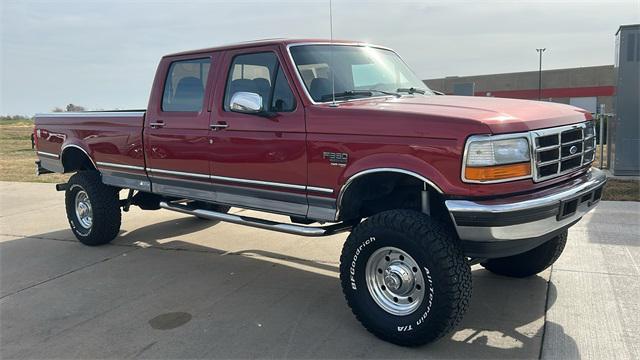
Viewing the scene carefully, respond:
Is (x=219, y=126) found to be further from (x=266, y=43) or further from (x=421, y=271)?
(x=421, y=271)

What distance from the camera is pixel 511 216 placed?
3281mm

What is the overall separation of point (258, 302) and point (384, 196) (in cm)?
142

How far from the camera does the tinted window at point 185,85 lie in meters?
5.18

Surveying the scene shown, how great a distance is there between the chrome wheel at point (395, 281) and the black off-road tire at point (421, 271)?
4 centimetres

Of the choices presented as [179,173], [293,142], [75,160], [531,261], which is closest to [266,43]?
[293,142]

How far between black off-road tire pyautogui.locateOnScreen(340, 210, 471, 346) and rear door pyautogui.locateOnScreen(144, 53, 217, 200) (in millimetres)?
1869

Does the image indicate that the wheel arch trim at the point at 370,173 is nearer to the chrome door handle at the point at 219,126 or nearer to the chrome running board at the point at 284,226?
the chrome running board at the point at 284,226

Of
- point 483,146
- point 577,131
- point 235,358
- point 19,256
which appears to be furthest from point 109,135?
point 577,131

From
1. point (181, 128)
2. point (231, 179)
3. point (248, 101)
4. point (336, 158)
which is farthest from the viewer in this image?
point (181, 128)

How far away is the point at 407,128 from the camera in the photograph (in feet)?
11.6

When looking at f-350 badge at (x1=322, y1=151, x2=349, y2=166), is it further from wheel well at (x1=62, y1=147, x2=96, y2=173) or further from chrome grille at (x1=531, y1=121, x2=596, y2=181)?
wheel well at (x1=62, y1=147, x2=96, y2=173)

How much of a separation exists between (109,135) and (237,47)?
2.11m

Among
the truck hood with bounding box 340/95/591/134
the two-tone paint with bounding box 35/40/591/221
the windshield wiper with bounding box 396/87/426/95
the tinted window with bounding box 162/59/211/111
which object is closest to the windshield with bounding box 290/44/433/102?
the windshield wiper with bounding box 396/87/426/95

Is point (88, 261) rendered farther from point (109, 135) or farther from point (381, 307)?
point (381, 307)
